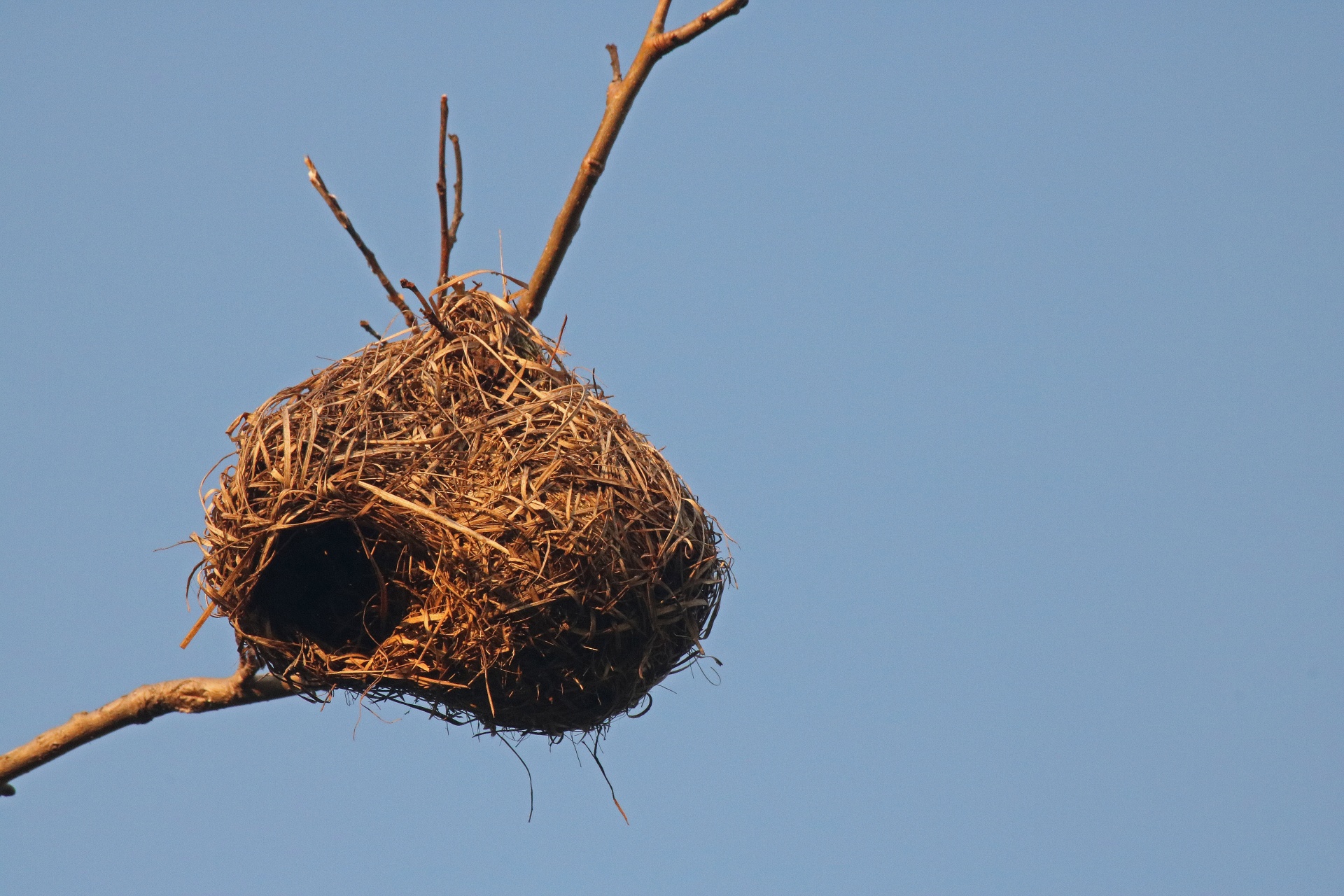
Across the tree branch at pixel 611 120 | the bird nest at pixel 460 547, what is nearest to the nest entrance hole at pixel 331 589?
the bird nest at pixel 460 547

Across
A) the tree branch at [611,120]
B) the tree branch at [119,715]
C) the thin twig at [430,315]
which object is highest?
the tree branch at [611,120]

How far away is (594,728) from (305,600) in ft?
2.46

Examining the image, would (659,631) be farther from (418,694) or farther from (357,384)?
(357,384)

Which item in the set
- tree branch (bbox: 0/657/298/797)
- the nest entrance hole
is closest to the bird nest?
the nest entrance hole

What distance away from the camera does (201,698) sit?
4.77 meters

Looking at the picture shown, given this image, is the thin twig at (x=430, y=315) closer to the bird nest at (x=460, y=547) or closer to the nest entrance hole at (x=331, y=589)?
the bird nest at (x=460, y=547)

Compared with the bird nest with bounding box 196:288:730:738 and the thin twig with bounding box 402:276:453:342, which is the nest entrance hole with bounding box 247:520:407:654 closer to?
the bird nest with bounding box 196:288:730:738

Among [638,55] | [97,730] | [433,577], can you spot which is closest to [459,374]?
[433,577]

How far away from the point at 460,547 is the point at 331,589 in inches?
22.0

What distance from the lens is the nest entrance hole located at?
172 inches

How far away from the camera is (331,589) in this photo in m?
4.59

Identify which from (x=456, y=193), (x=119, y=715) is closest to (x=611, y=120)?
(x=456, y=193)

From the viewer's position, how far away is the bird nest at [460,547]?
13.8 feet

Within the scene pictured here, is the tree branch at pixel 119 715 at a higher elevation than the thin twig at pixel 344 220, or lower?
lower
